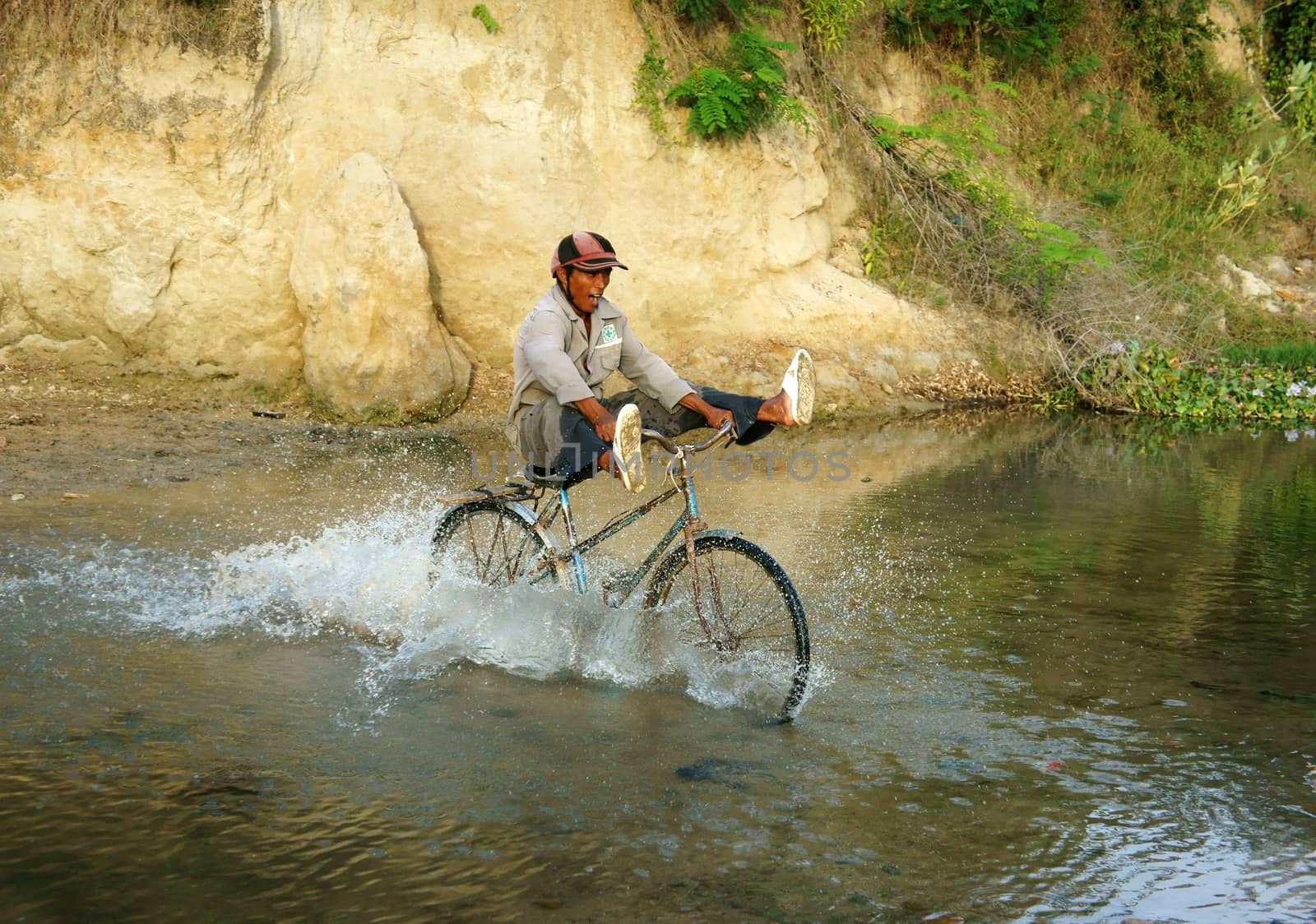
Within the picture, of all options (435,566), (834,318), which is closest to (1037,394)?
(834,318)

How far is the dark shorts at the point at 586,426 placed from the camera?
554 centimetres

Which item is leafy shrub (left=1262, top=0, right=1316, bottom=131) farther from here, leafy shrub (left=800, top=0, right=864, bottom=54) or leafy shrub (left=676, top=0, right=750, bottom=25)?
leafy shrub (left=676, top=0, right=750, bottom=25)

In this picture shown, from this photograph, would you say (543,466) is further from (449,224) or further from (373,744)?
(449,224)

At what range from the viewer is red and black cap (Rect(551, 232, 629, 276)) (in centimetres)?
577

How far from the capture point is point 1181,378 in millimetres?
15258

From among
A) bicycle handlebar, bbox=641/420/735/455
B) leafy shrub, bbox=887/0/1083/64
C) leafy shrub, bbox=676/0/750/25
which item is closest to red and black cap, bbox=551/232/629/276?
bicycle handlebar, bbox=641/420/735/455

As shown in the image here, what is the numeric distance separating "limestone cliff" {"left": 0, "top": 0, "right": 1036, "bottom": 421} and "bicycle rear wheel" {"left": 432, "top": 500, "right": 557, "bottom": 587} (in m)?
5.71

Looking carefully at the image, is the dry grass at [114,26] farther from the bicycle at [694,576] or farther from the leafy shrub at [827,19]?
the bicycle at [694,576]

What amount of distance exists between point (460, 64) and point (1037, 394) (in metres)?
7.58

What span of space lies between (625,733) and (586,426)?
1355mm

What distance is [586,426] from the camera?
5.67 meters

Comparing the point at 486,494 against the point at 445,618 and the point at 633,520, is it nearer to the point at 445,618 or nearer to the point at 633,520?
the point at 445,618

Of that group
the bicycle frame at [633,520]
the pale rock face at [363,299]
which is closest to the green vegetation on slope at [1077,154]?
the pale rock face at [363,299]

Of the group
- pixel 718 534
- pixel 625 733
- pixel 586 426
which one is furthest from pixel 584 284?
pixel 625 733
